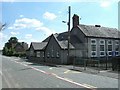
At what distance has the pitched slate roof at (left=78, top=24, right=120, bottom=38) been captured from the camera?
4603 centimetres

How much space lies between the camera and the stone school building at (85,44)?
4291 centimetres

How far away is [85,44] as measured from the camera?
147 ft

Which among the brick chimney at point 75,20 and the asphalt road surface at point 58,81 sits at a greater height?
the brick chimney at point 75,20

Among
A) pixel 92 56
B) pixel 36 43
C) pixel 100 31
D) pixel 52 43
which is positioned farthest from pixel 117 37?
pixel 36 43

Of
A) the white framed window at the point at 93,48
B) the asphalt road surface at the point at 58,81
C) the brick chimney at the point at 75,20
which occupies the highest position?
the brick chimney at the point at 75,20

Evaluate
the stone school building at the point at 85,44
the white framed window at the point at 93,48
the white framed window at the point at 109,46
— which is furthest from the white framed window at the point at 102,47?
the white framed window at the point at 93,48

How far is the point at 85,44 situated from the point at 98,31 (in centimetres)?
482

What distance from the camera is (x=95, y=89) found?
42.8 ft

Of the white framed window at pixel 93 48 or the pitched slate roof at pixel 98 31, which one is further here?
the pitched slate roof at pixel 98 31

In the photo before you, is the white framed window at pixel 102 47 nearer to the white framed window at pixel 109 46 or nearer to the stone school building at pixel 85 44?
the stone school building at pixel 85 44

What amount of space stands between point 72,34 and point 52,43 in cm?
523

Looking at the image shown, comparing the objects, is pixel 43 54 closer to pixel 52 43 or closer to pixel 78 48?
pixel 52 43

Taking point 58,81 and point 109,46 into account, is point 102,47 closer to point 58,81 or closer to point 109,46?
point 109,46

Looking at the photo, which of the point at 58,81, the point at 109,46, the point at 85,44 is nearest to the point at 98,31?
the point at 109,46
